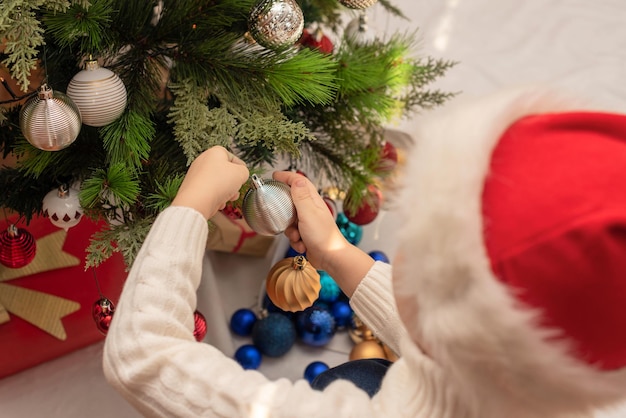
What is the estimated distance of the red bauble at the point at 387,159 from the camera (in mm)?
814

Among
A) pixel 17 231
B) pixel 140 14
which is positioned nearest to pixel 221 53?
pixel 140 14

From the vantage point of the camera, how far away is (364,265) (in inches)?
25.0

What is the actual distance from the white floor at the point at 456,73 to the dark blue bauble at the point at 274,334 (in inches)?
1.6

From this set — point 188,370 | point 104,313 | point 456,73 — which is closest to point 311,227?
point 188,370

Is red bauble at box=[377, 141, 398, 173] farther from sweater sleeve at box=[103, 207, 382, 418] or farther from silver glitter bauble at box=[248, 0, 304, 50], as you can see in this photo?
sweater sleeve at box=[103, 207, 382, 418]

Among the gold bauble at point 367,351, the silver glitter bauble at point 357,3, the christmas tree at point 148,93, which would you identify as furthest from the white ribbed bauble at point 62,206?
the gold bauble at point 367,351

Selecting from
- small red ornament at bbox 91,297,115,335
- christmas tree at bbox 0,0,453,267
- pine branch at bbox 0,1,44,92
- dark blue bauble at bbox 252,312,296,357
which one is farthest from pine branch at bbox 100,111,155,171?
dark blue bauble at bbox 252,312,296,357

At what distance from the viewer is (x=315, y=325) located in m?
0.97

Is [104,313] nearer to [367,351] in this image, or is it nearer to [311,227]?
[311,227]

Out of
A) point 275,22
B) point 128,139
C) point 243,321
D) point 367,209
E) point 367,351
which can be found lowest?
point 243,321

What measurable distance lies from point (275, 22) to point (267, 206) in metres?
0.19

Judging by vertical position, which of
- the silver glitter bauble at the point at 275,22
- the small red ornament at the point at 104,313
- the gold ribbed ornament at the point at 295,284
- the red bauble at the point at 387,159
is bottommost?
the small red ornament at the point at 104,313

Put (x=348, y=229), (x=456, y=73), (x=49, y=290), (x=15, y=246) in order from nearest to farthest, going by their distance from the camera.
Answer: (x=15, y=246)
(x=49, y=290)
(x=348, y=229)
(x=456, y=73)

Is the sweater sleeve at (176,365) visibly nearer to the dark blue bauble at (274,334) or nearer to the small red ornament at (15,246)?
the small red ornament at (15,246)
